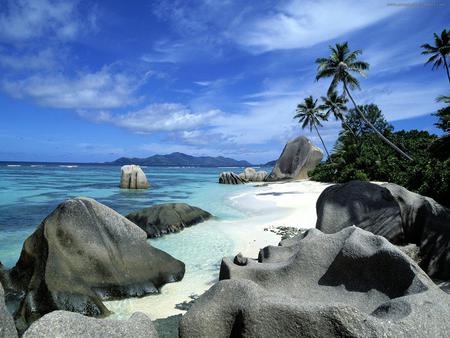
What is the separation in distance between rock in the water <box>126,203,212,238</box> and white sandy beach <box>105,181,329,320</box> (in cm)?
46

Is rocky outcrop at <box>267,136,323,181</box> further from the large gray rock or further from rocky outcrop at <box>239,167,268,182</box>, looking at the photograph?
the large gray rock

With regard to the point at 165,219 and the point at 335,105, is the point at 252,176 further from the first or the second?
the point at 165,219

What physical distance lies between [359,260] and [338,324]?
2005 mm

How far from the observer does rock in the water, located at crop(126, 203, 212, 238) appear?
45.9ft

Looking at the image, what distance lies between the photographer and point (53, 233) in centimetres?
729

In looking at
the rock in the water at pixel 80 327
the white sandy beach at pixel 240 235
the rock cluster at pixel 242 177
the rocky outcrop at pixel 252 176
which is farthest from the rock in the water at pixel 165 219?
the rocky outcrop at pixel 252 176

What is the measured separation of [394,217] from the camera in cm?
765

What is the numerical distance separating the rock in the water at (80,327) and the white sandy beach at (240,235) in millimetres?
3728

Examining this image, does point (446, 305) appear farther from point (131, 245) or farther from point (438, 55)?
point (438, 55)

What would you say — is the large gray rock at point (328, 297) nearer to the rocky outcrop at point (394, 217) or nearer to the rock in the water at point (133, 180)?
the rocky outcrop at point (394, 217)

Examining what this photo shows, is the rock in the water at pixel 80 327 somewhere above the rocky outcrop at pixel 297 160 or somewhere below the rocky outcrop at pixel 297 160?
below

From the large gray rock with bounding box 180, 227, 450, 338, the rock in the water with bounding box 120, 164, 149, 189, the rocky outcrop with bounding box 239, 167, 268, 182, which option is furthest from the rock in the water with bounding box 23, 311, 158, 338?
the rocky outcrop with bounding box 239, 167, 268, 182

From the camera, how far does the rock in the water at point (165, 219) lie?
14.0 m

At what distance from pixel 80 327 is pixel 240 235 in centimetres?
1090
